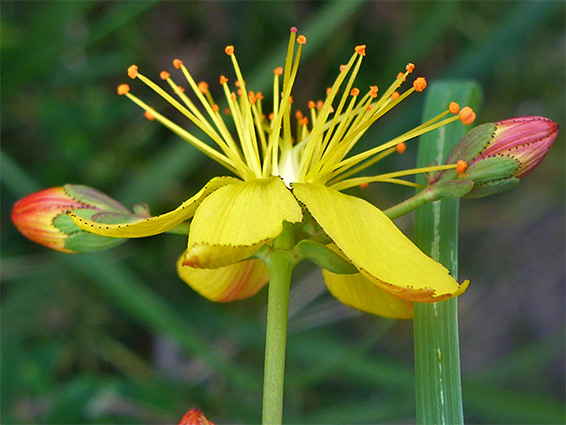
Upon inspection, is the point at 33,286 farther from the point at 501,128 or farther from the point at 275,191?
the point at 501,128

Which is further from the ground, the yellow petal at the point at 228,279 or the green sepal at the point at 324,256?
the yellow petal at the point at 228,279

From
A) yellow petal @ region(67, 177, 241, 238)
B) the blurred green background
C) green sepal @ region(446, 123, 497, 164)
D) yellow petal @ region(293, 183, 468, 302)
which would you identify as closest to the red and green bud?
green sepal @ region(446, 123, 497, 164)

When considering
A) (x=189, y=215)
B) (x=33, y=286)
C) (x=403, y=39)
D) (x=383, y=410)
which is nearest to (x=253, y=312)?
(x=383, y=410)

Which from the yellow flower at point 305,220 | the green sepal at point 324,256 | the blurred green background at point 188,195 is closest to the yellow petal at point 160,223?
the yellow flower at point 305,220

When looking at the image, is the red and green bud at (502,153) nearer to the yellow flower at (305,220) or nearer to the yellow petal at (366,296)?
the yellow flower at (305,220)

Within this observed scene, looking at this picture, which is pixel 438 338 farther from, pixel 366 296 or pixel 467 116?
pixel 467 116

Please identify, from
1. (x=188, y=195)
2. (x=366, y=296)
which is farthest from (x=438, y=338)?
(x=188, y=195)
